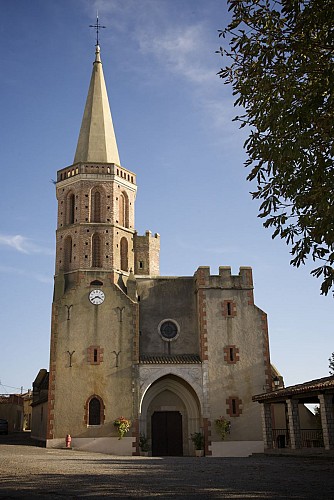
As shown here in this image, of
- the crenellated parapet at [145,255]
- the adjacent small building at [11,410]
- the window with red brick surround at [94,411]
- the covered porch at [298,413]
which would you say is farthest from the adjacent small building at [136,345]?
the adjacent small building at [11,410]

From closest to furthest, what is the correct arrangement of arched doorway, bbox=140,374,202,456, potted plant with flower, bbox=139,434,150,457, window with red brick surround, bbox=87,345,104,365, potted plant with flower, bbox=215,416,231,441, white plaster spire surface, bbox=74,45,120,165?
potted plant with flower, bbox=139,434,150,457 → potted plant with flower, bbox=215,416,231,441 → window with red brick surround, bbox=87,345,104,365 → arched doorway, bbox=140,374,202,456 → white plaster spire surface, bbox=74,45,120,165

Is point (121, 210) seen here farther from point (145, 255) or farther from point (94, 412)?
point (94, 412)

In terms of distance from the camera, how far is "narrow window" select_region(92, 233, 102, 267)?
34141 millimetres

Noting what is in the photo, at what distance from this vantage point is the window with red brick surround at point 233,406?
3052 centimetres

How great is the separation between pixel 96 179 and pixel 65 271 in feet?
19.8

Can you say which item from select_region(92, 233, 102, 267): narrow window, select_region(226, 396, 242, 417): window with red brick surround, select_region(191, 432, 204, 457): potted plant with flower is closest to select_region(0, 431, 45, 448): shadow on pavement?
select_region(191, 432, 204, 457): potted plant with flower

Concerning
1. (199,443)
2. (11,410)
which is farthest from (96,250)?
(11,410)

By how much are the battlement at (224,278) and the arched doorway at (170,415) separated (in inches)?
224

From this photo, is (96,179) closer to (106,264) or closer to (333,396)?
(106,264)

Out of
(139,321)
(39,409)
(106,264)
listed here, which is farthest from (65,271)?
(39,409)

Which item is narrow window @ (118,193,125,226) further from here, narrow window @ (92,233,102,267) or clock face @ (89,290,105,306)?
clock face @ (89,290,105,306)

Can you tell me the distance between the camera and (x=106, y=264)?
111ft

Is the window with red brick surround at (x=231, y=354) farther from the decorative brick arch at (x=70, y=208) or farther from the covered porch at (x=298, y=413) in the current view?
the decorative brick arch at (x=70, y=208)

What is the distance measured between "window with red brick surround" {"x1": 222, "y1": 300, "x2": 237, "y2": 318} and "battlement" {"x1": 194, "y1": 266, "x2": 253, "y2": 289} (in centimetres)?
100
